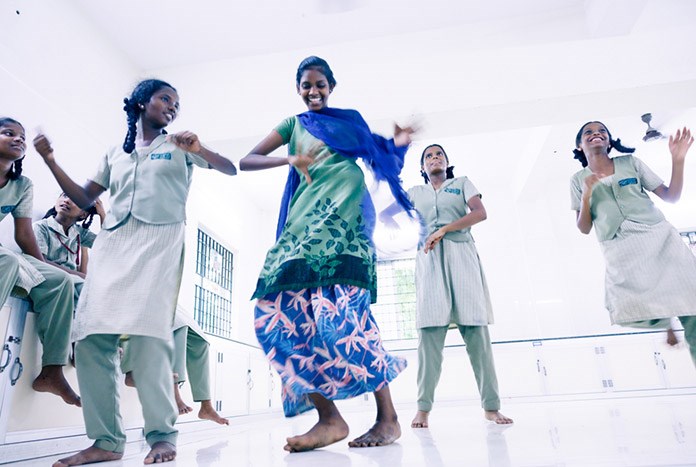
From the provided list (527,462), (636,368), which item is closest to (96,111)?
(527,462)

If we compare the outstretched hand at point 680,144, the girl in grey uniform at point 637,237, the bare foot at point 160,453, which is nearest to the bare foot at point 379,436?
the bare foot at point 160,453

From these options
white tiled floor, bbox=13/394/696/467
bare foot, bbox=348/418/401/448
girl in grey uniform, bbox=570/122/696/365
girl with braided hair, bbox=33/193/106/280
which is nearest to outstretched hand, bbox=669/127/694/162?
girl in grey uniform, bbox=570/122/696/365

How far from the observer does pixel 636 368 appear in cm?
511

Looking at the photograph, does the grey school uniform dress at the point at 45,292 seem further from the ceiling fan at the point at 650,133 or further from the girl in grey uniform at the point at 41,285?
the ceiling fan at the point at 650,133

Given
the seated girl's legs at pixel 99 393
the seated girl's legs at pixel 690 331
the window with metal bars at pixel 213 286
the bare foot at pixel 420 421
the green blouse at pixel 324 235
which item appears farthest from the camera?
Answer: the window with metal bars at pixel 213 286

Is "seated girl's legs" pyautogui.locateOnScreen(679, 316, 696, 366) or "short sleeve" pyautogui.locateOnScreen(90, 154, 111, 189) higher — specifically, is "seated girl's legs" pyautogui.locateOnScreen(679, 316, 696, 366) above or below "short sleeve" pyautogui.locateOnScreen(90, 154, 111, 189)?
below

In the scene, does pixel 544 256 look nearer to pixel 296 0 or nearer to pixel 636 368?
pixel 636 368

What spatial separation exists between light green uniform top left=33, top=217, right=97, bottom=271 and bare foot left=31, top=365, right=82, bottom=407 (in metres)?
0.65

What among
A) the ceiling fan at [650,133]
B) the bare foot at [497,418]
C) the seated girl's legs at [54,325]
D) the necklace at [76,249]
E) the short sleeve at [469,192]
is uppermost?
the ceiling fan at [650,133]

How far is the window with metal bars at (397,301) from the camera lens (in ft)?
24.4

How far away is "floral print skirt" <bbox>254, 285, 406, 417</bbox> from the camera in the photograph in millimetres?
1298

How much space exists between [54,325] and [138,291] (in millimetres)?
847

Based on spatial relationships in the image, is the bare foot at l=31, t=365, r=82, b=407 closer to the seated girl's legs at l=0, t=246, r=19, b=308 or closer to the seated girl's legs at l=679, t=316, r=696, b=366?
the seated girl's legs at l=0, t=246, r=19, b=308

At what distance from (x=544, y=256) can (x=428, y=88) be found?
13.3ft
